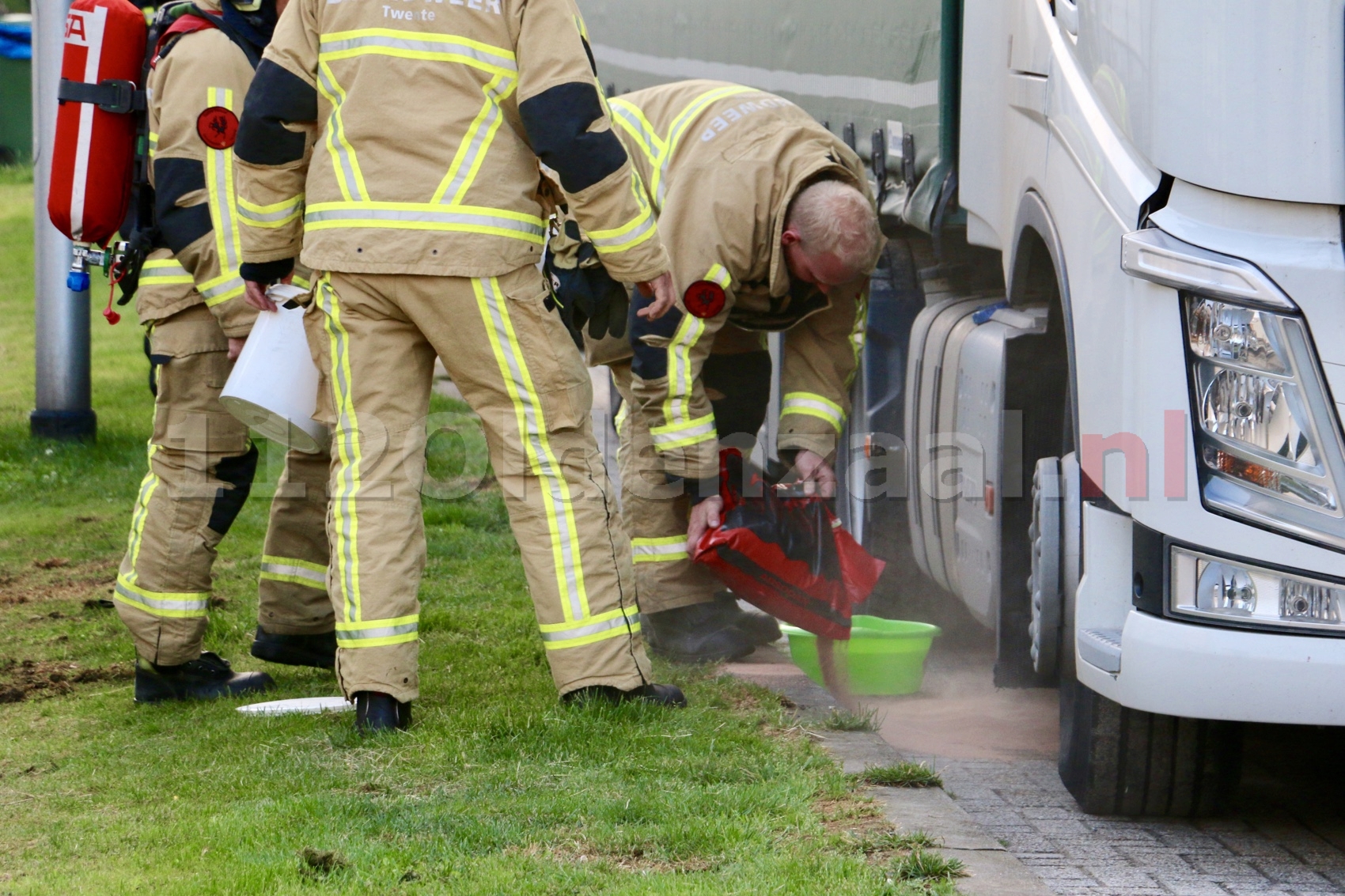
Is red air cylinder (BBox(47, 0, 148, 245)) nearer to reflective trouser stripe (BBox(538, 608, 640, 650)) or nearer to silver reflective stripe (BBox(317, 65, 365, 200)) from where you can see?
silver reflective stripe (BBox(317, 65, 365, 200))

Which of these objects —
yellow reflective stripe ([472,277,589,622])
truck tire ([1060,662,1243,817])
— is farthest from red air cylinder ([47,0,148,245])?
truck tire ([1060,662,1243,817])

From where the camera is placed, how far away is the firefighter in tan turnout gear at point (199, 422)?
158 inches

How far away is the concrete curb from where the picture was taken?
2699 millimetres

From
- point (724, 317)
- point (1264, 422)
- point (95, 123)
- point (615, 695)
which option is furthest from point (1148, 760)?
point (95, 123)

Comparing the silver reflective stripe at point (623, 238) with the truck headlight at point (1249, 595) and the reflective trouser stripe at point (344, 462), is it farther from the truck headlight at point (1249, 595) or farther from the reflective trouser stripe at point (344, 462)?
the truck headlight at point (1249, 595)

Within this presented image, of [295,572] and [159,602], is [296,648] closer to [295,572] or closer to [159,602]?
[295,572]

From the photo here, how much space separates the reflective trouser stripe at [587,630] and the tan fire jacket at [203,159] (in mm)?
1180

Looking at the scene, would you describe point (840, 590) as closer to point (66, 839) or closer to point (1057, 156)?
point (1057, 156)

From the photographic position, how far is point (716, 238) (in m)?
4.31

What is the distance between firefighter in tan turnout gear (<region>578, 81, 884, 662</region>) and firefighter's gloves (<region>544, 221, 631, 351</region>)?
336 millimetres

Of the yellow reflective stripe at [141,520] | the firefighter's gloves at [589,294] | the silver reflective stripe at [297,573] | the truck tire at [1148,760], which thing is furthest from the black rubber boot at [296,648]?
the truck tire at [1148,760]

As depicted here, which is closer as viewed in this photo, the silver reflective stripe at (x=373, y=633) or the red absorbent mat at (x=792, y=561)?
the silver reflective stripe at (x=373, y=633)

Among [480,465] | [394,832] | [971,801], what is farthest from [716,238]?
[480,465]

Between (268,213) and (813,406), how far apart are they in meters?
1.79
